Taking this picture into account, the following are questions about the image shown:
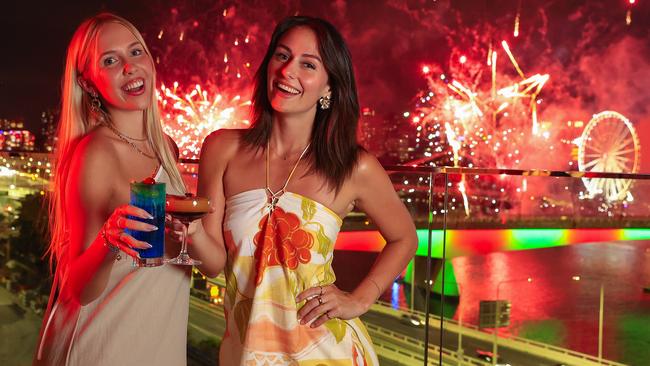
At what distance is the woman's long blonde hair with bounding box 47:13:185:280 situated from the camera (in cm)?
179

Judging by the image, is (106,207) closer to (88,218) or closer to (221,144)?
(88,218)

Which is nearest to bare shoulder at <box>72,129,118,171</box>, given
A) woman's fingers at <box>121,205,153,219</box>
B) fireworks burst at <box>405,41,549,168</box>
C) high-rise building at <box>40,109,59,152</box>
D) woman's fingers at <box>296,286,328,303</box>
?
high-rise building at <box>40,109,59,152</box>

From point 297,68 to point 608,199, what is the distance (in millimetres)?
2523

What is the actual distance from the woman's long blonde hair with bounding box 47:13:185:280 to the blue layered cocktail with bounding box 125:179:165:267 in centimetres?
39

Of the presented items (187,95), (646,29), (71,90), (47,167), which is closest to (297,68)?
(71,90)

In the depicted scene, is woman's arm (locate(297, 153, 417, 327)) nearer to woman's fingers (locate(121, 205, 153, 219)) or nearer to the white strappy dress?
the white strappy dress

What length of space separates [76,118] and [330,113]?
27.2 inches

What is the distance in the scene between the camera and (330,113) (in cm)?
201

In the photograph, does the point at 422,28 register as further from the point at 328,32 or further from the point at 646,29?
the point at 328,32

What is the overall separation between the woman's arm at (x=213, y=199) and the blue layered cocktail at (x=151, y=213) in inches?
7.8

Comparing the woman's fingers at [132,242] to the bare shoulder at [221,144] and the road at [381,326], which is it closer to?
the bare shoulder at [221,144]

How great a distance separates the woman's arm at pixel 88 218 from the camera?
63.0 inches

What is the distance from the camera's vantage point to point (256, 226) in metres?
1.82

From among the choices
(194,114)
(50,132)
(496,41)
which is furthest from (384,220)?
(496,41)
